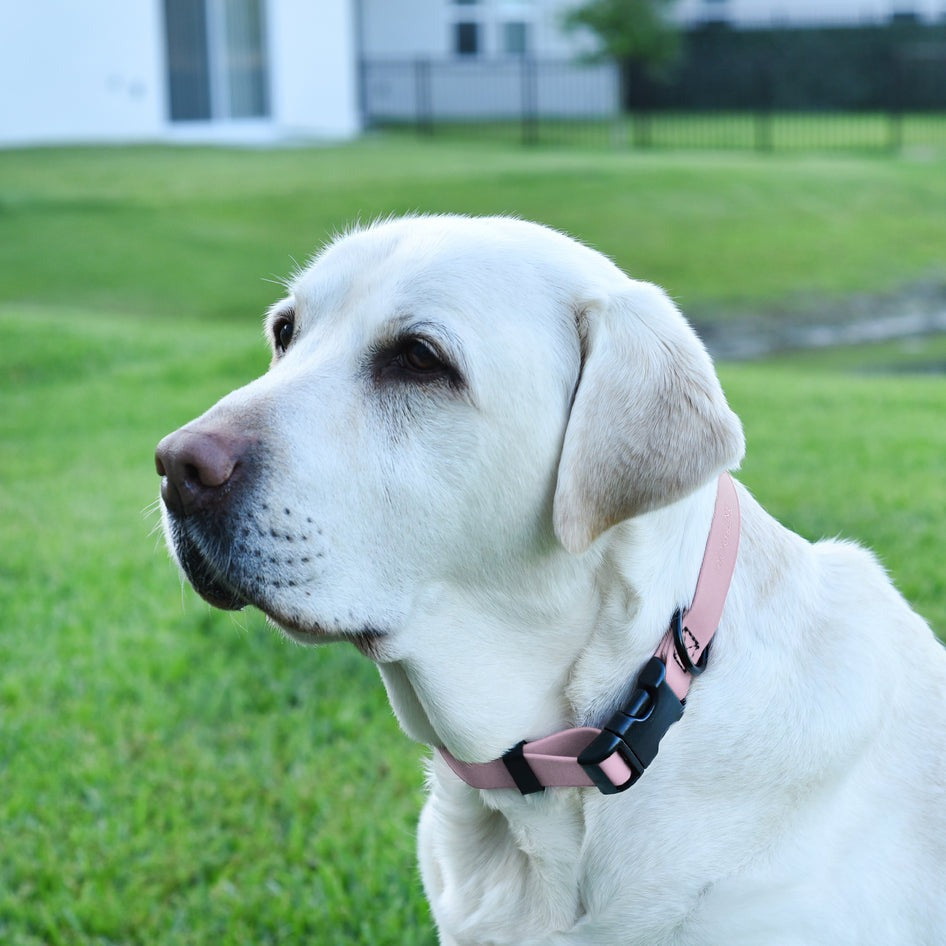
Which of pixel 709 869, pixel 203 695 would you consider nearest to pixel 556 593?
pixel 709 869

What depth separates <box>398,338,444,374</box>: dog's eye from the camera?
8.11 feet

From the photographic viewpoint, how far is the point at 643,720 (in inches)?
95.1

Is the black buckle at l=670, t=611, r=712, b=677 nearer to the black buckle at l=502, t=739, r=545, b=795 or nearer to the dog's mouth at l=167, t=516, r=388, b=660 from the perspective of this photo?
the black buckle at l=502, t=739, r=545, b=795

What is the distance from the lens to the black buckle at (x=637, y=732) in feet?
7.90

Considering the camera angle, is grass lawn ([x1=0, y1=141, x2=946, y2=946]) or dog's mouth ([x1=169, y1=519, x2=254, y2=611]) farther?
grass lawn ([x1=0, y1=141, x2=946, y2=946])

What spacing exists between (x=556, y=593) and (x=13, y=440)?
705 cm

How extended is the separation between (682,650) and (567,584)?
253mm

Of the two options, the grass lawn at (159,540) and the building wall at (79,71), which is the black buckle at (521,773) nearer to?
the grass lawn at (159,540)

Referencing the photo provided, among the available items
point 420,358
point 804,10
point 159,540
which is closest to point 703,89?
point 804,10

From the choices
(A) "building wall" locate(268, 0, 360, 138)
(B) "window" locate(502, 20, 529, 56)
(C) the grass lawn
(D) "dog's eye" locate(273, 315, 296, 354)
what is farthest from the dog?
(B) "window" locate(502, 20, 529, 56)

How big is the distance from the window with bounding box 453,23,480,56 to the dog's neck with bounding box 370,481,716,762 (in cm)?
3499

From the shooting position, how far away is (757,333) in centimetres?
1359

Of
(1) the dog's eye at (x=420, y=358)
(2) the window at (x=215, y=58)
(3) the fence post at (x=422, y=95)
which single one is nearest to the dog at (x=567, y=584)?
(1) the dog's eye at (x=420, y=358)

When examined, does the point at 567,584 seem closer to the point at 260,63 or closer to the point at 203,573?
the point at 203,573
